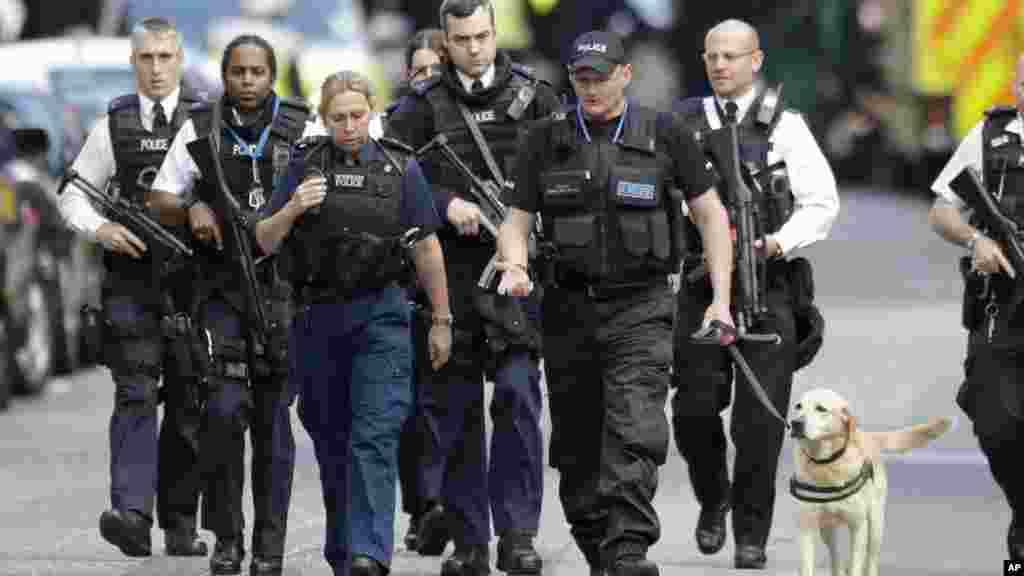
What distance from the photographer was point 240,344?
11000 millimetres

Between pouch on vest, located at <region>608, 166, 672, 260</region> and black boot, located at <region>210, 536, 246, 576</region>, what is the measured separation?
6.58ft

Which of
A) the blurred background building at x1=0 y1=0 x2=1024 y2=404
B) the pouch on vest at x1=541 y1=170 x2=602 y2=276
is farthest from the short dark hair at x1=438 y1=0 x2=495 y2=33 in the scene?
the pouch on vest at x1=541 y1=170 x2=602 y2=276

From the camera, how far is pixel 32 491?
1418cm

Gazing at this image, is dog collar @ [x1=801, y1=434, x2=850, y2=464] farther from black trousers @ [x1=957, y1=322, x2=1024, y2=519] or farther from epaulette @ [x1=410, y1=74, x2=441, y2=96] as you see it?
epaulette @ [x1=410, y1=74, x2=441, y2=96]

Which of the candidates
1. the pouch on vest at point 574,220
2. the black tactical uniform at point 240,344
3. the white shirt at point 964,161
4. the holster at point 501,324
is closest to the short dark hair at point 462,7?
the black tactical uniform at point 240,344

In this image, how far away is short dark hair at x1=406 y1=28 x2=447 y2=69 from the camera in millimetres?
12320

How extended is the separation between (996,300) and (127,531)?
3395 mm

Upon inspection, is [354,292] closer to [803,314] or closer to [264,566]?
[264,566]

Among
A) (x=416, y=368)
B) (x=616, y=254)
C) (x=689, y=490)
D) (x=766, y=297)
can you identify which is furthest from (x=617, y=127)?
(x=689, y=490)

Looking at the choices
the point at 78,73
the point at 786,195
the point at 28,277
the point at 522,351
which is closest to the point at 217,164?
the point at 522,351

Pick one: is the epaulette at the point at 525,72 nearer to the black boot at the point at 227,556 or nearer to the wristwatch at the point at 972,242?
A: the wristwatch at the point at 972,242

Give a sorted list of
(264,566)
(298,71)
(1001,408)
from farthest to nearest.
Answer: (298,71)
(1001,408)
(264,566)

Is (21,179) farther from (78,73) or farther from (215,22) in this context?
(215,22)

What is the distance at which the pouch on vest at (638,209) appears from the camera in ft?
32.9
